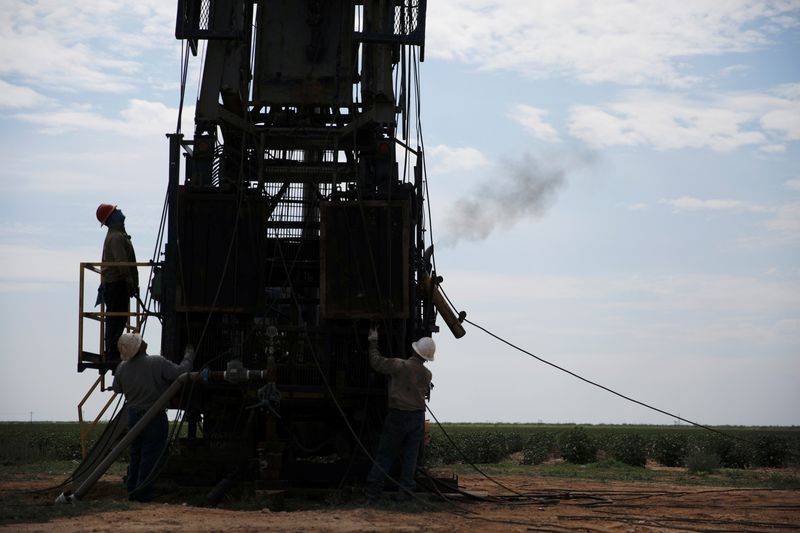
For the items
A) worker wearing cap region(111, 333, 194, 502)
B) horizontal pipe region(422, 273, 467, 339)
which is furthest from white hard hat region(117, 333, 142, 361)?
horizontal pipe region(422, 273, 467, 339)

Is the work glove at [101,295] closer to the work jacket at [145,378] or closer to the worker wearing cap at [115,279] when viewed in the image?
the worker wearing cap at [115,279]

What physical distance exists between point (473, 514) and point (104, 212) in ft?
22.3

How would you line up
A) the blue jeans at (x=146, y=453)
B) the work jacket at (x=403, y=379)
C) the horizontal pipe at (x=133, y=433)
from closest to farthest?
1. the horizontal pipe at (x=133, y=433)
2. the blue jeans at (x=146, y=453)
3. the work jacket at (x=403, y=379)

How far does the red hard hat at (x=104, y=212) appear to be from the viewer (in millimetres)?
15414

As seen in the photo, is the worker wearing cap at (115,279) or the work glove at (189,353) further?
the worker wearing cap at (115,279)

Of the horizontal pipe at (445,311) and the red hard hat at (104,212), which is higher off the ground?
the red hard hat at (104,212)

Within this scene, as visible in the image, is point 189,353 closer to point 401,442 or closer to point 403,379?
point 403,379

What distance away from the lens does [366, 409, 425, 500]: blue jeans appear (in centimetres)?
1318

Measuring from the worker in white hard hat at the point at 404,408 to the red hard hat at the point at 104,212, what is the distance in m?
4.48

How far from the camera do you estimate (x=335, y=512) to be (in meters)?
11.8

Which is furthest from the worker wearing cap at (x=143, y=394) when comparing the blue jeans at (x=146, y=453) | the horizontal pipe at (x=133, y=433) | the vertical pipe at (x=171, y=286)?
the vertical pipe at (x=171, y=286)

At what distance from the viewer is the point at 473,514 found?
40.2ft

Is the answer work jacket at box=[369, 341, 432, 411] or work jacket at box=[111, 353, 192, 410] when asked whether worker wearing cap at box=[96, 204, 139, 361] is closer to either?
work jacket at box=[111, 353, 192, 410]

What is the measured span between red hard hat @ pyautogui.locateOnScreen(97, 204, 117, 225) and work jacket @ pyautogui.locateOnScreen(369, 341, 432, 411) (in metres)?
4.58
